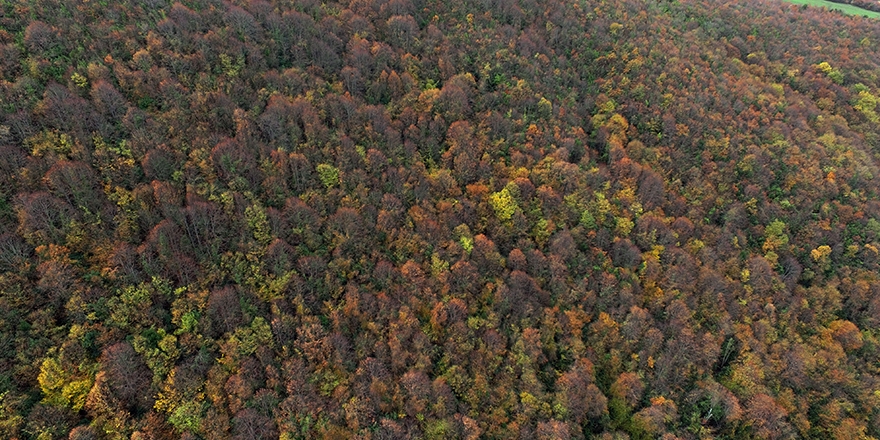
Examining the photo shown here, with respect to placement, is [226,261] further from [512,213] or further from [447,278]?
[512,213]

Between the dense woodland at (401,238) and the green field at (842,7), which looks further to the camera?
the green field at (842,7)

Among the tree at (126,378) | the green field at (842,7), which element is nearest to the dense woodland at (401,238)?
the tree at (126,378)

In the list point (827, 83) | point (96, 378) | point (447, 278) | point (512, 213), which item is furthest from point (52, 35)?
point (827, 83)

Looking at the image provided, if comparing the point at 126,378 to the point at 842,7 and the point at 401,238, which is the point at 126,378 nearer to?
the point at 401,238

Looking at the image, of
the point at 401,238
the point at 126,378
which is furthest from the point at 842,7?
the point at 126,378

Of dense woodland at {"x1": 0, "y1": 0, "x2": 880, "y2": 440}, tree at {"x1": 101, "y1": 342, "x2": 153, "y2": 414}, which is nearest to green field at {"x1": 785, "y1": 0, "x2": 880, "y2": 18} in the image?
dense woodland at {"x1": 0, "y1": 0, "x2": 880, "y2": 440}

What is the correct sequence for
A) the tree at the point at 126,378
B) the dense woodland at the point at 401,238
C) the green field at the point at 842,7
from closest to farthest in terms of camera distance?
1. the tree at the point at 126,378
2. the dense woodland at the point at 401,238
3. the green field at the point at 842,7

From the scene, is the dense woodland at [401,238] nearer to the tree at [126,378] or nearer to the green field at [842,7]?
the tree at [126,378]

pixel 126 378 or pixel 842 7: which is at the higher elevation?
pixel 842 7
